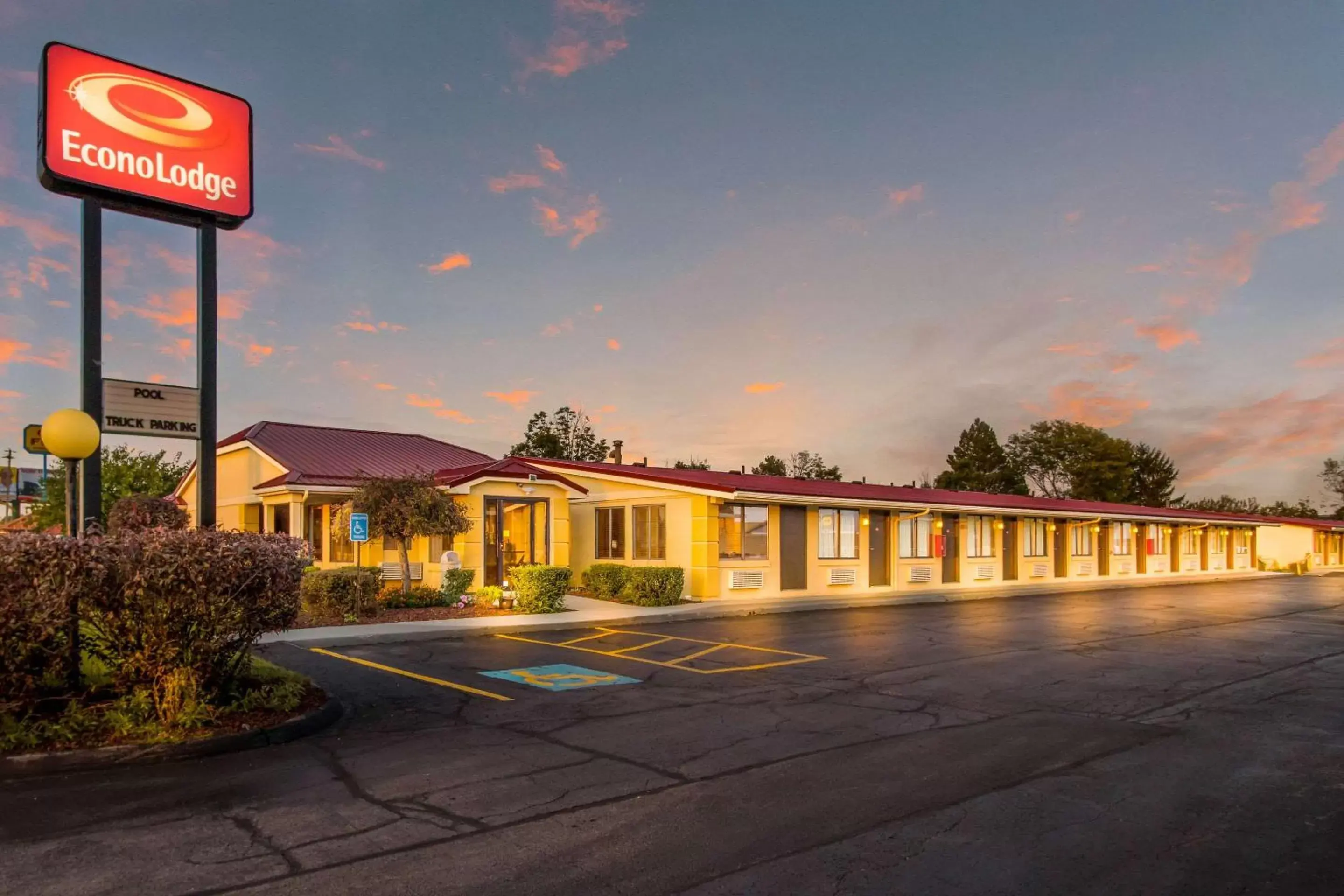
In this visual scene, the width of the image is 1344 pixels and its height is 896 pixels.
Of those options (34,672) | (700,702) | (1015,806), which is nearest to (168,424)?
(34,672)

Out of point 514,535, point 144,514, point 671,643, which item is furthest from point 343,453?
point 671,643

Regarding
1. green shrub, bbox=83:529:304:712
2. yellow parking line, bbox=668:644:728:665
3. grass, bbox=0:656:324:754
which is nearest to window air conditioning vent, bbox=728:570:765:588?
yellow parking line, bbox=668:644:728:665

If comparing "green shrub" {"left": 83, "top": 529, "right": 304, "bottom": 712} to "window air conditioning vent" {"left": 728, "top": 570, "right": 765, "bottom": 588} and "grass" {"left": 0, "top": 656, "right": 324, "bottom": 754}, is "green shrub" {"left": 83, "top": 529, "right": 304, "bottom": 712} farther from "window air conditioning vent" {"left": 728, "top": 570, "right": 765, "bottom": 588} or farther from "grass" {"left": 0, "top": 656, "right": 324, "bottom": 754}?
"window air conditioning vent" {"left": 728, "top": 570, "right": 765, "bottom": 588}

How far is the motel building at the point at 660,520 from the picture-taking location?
24.9 m

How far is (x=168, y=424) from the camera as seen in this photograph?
12.0 m

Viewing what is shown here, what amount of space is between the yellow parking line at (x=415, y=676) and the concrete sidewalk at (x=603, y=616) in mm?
992

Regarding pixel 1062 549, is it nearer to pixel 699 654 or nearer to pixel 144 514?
pixel 699 654

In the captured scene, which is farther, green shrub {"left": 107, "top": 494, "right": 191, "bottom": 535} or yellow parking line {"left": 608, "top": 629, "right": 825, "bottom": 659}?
green shrub {"left": 107, "top": 494, "right": 191, "bottom": 535}

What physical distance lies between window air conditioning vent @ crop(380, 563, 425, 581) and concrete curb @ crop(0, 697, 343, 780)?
1659 cm

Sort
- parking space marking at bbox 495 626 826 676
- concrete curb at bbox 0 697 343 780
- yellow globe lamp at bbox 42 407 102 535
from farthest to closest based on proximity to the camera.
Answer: parking space marking at bbox 495 626 826 676 < yellow globe lamp at bbox 42 407 102 535 < concrete curb at bbox 0 697 343 780

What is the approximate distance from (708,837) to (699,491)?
18763mm

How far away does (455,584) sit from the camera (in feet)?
72.0

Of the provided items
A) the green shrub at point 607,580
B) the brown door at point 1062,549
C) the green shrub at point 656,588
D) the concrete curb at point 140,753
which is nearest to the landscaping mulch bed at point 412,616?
the green shrub at point 656,588

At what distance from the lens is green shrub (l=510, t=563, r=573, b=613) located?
2095 cm
